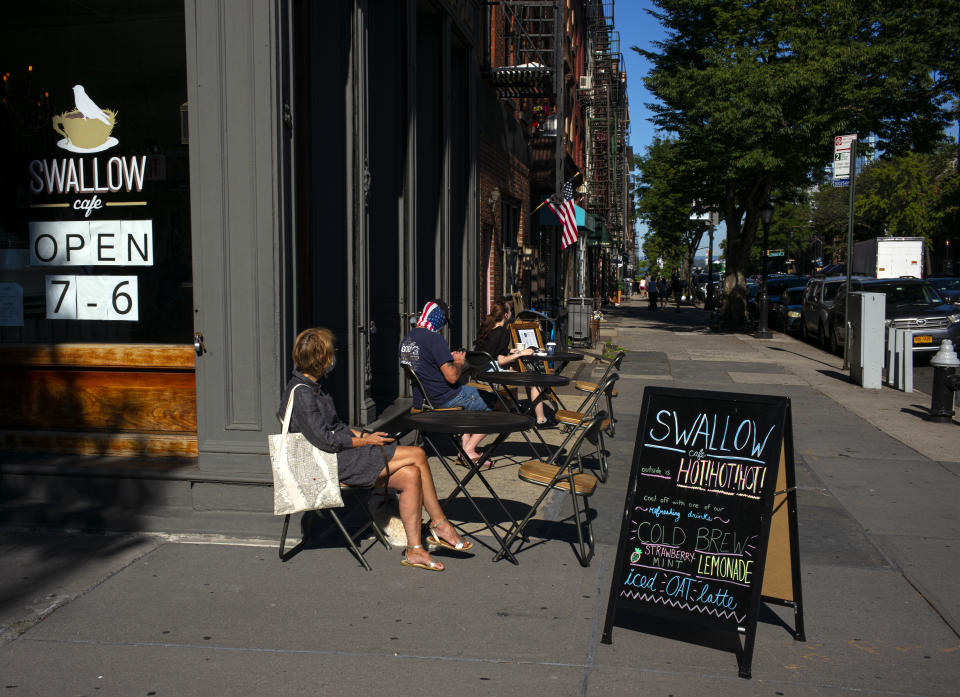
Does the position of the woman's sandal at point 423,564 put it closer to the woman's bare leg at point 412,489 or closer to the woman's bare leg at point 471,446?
the woman's bare leg at point 412,489

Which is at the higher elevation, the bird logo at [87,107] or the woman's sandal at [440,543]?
the bird logo at [87,107]

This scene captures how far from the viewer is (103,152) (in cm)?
628

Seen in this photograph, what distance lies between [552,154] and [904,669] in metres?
17.2

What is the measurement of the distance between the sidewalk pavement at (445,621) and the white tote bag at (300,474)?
0.45m

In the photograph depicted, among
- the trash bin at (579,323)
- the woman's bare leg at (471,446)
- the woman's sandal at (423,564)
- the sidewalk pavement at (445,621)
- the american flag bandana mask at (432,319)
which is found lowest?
the sidewalk pavement at (445,621)

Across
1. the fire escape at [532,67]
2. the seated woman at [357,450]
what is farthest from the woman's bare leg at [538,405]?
the fire escape at [532,67]

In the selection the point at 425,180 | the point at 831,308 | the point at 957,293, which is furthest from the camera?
the point at 957,293

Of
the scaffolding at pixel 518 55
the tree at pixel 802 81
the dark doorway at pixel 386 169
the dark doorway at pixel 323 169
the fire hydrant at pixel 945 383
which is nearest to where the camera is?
the dark doorway at pixel 323 169

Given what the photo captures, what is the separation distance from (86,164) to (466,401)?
3.45 meters

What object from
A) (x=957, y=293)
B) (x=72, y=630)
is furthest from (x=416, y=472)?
(x=957, y=293)

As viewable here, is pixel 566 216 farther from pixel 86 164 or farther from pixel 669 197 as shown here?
pixel 669 197

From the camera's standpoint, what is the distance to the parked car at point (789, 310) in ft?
85.1

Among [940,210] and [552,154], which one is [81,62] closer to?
[552,154]

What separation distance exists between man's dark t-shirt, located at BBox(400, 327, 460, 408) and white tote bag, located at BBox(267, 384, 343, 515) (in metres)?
2.48
